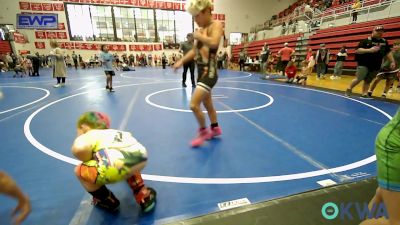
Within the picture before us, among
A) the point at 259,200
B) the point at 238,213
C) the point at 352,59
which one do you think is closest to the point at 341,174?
the point at 259,200

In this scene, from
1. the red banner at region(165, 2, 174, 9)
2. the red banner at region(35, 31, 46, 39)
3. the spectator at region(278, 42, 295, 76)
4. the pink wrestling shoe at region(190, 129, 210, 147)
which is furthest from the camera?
the red banner at region(165, 2, 174, 9)

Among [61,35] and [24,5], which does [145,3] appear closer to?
[61,35]

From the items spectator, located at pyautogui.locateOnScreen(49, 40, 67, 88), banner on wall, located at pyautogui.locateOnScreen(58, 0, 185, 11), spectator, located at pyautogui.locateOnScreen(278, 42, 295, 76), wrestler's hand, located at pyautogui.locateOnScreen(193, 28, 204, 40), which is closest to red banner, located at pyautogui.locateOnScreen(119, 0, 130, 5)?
banner on wall, located at pyautogui.locateOnScreen(58, 0, 185, 11)

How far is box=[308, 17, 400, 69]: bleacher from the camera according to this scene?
36.4 feet

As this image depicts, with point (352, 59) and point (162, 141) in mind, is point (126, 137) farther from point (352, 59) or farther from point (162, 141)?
point (352, 59)

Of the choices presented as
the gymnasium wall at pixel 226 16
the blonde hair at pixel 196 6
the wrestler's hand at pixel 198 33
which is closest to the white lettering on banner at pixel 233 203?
the wrestler's hand at pixel 198 33

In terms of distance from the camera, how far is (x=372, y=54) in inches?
221

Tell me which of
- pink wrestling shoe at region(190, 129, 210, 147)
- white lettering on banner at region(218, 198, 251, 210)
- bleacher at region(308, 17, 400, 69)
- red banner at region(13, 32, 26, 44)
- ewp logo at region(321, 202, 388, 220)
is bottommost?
white lettering on banner at region(218, 198, 251, 210)

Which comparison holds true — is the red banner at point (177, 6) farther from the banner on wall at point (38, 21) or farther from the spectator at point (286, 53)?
the spectator at point (286, 53)

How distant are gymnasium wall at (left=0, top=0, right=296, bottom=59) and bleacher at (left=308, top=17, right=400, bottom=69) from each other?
14086 mm

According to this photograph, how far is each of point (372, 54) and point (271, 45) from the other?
51.6 feet

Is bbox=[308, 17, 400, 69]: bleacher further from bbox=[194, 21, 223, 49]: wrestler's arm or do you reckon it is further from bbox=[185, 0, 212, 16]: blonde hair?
bbox=[185, 0, 212, 16]: blonde hair

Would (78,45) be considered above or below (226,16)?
below

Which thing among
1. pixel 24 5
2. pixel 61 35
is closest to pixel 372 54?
pixel 61 35
